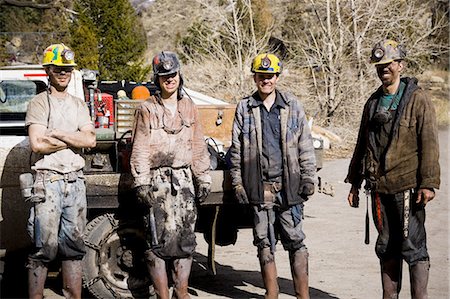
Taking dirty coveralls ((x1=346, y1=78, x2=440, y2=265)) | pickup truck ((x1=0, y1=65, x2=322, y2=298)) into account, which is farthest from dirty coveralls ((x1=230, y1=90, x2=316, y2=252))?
dirty coveralls ((x1=346, y1=78, x2=440, y2=265))

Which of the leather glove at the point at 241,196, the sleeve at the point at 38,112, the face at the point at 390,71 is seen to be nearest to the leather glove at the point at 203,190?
the leather glove at the point at 241,196

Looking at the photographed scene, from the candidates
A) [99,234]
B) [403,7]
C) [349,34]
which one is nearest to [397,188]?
[99,234]

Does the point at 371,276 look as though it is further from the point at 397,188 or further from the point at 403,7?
the point at 403,7

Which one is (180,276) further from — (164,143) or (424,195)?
(424,195)

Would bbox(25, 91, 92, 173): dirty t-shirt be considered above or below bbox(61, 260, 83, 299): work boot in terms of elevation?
above

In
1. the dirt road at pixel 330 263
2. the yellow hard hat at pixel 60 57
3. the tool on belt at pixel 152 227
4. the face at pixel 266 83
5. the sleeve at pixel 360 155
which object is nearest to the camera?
the yellow hard hat at pixel 60 57

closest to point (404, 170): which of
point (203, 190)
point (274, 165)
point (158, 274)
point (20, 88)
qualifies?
point (274, 165)

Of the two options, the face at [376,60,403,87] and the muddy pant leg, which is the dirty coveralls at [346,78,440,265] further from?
the muddy pant leg

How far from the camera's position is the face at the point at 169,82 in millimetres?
5770

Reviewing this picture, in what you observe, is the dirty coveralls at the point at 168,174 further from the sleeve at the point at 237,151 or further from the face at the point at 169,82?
the sleeve at the point at 237,151

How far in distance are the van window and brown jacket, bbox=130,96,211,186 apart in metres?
1.59

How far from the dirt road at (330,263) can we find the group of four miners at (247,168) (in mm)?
927

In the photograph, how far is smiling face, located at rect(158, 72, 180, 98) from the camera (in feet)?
18.9

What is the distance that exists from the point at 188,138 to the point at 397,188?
1626 mm
